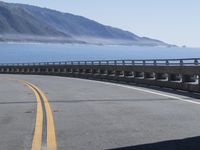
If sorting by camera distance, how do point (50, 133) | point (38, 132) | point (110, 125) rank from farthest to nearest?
point (110, 125) < point (38, 132) < point (50, 133)

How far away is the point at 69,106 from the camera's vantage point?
641 inches

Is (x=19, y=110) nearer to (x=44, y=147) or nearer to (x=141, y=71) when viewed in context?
(x=44, y=147)

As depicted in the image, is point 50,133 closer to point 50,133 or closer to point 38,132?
point 50,133

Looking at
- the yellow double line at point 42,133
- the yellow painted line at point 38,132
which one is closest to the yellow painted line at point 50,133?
the yellow double line at point 42,133

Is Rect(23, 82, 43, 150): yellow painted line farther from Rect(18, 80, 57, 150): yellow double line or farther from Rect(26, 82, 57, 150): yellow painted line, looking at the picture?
Rect(26, 82, 57, 150): yellow painted line

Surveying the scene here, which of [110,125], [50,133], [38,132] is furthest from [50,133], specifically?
[110,125]

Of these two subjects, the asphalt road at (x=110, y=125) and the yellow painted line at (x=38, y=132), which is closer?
the yellow painted line at (x=38, y=132)

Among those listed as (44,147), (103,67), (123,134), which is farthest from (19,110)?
(103,67)

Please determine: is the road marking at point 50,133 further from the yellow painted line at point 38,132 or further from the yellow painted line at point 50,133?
the yellow painted line at point 38,132

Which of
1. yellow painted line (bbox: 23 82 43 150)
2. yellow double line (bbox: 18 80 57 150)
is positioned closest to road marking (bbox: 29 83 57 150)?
yellow double line (bbox: 18 80 57 150)

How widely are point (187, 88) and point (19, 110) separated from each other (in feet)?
30.1

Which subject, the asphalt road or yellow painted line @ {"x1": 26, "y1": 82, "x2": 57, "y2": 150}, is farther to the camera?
the asphalt road

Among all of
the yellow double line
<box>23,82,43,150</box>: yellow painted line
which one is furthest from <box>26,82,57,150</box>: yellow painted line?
<box>23,82,43,150</box>: yellow painted line

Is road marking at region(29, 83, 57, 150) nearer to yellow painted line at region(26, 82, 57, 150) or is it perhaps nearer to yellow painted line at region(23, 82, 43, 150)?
yellow painted line at region(26, 82, 57, 150)
